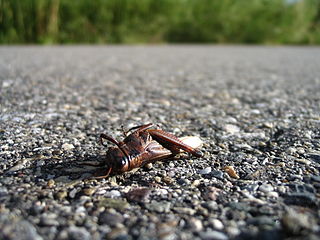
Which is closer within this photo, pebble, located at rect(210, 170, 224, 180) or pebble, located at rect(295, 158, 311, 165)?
pebble, located at rect(210, 170, 224, 180)

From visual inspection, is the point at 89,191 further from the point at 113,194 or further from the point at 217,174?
the point at 217,174

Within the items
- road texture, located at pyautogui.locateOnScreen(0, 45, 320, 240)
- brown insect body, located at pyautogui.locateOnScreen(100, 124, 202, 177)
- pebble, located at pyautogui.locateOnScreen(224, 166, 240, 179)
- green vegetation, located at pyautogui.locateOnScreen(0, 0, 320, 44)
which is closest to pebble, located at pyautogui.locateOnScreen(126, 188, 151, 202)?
road texture, located at pyautogui.locateOnScreen(0, 45, 320, 240)

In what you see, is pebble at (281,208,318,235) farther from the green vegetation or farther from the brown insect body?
the green vegetation

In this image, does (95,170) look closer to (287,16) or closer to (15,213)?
(15,213)

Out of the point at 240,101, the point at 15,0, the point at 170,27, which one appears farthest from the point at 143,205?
the point at 170,27

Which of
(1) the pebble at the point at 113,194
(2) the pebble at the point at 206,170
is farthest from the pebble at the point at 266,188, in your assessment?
(1) the pebble at the point at 113,194

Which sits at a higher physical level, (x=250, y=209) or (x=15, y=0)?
(x=15, y=0)

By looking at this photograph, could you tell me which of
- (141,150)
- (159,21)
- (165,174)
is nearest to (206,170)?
(165,174)
